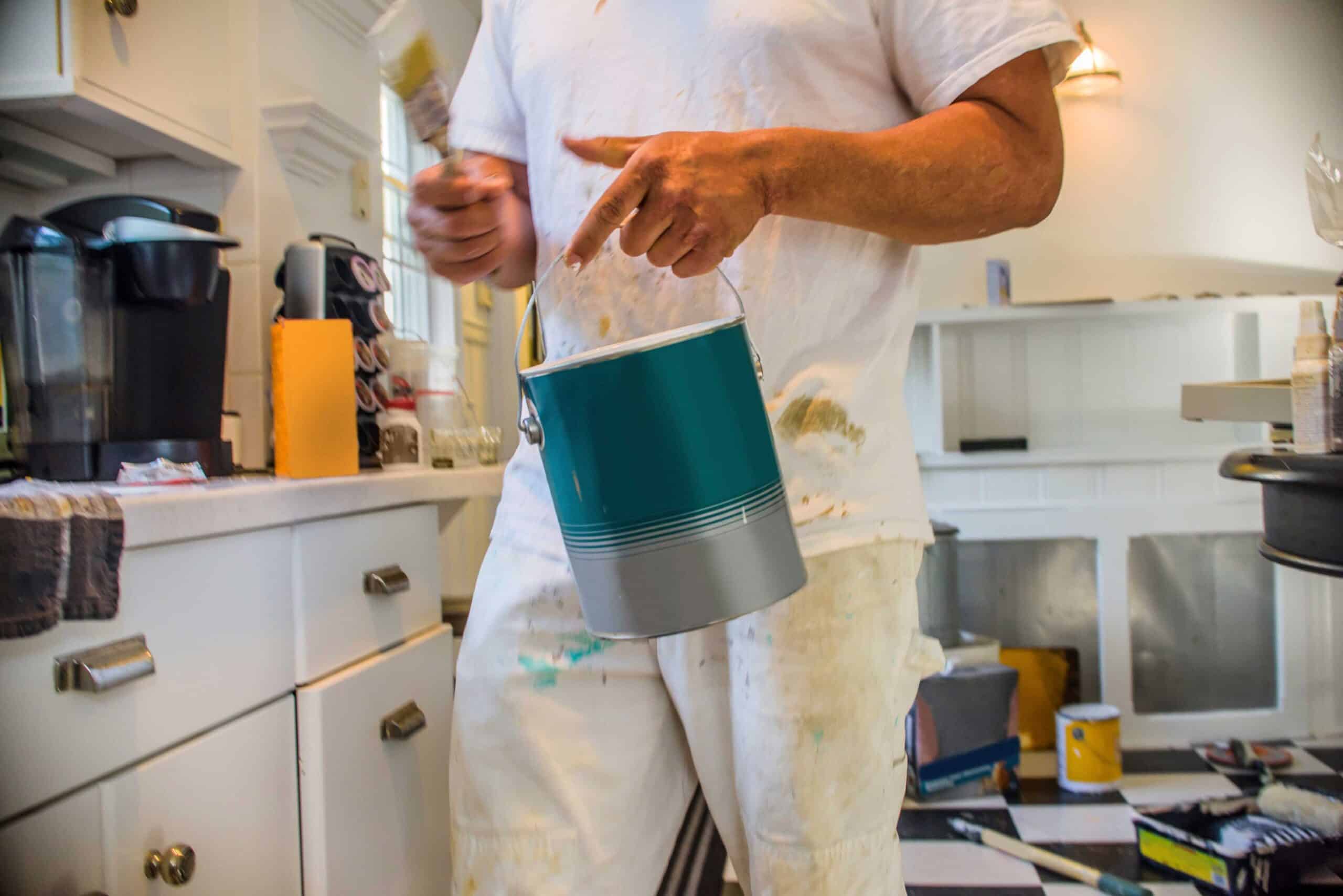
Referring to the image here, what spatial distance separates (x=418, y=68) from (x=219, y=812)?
713mm

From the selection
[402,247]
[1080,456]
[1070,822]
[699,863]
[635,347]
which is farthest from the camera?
[1080,456]

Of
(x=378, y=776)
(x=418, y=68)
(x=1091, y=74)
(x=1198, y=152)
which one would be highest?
(x=1091, y=74)

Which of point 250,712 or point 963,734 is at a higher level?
point 250,712

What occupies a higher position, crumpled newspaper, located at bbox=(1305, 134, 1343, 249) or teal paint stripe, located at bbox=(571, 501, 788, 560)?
crumpled newspaper, located at bbox=(1305, 134, 1343, 249)

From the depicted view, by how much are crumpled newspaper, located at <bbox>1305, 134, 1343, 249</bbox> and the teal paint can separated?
1099mm

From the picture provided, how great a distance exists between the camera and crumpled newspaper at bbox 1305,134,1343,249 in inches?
49.2

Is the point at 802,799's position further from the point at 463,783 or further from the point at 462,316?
the point at 462,316

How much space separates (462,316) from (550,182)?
188 cm

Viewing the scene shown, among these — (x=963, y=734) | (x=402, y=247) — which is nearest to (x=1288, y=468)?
(x=963, y=734)

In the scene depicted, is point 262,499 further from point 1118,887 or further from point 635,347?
point 1118,887

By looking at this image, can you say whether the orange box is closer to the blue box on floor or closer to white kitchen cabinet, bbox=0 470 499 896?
white kitchen cabinet, bbox=0 470 499 896

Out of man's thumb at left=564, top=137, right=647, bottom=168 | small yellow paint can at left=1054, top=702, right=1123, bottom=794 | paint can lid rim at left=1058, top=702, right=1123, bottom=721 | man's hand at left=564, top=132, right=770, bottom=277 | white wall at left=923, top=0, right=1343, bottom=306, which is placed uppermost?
white wall at left=923, top=0, right=1343, bottom=306

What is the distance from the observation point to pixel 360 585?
1170mm

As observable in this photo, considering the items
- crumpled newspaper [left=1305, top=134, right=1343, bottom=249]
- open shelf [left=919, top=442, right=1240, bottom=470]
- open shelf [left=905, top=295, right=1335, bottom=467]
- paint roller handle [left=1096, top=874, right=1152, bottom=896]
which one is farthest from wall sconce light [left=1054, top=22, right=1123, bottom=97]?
paint roller handle [left=1096, top=874, right=1152, bottom=896]
